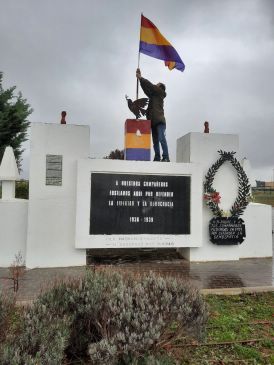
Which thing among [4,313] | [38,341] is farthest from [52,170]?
[38,341]

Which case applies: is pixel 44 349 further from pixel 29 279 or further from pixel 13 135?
pixel 13 135

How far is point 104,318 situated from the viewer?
3.53 metres

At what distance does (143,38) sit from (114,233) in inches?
205

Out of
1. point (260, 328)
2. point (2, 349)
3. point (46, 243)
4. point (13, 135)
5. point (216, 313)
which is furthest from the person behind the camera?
point (13, 135)

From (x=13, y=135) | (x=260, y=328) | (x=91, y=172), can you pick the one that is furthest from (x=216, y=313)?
(x=13, y=135)

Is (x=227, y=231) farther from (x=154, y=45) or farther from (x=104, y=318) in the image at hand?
(x=104, y=318)

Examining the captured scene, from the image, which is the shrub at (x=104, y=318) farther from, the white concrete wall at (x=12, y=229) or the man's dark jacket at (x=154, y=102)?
the man's dark jacket at (x=154, y=102)

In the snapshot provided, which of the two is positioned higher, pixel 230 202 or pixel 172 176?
pixel 172 176

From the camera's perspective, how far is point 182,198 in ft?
29.4

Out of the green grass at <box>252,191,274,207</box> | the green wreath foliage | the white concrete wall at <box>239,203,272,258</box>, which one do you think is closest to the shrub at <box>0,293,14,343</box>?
the green wreath foliage

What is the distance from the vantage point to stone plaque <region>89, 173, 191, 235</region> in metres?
8.49

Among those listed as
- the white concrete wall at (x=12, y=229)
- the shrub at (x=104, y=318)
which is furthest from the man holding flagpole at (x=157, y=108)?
the shrub at (x=104, y=318)

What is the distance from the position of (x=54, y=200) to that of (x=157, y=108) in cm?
364

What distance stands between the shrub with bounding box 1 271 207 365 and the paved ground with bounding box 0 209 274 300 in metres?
2.36
